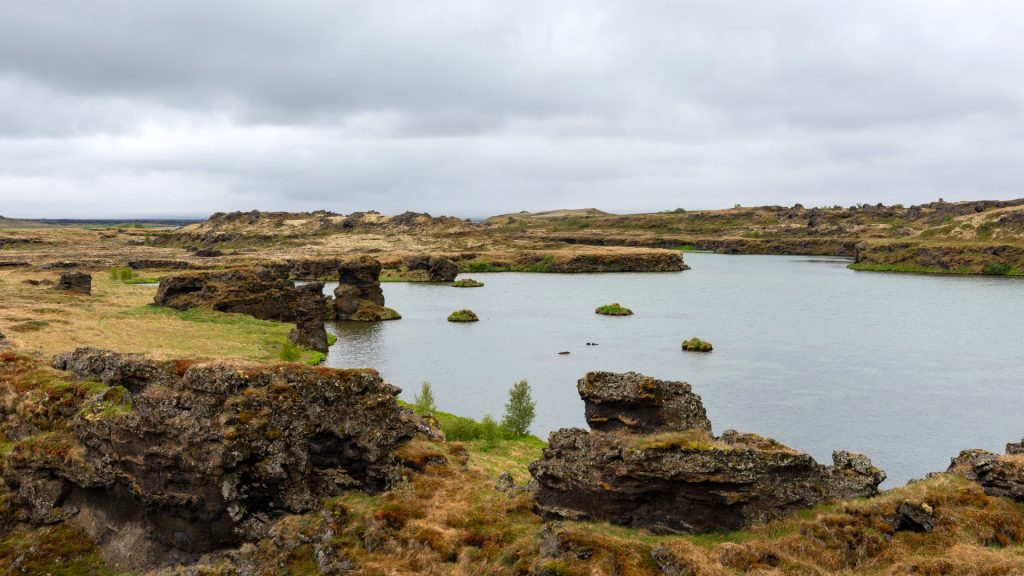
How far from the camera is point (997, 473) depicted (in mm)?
23344

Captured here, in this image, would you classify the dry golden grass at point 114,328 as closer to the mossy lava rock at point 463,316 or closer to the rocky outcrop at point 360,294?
the rocky outcrop at point 360,294

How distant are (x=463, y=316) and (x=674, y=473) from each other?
3241 inches

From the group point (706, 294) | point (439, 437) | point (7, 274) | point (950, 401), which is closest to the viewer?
point (439, 437)

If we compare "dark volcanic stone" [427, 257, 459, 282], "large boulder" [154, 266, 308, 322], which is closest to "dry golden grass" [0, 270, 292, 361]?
"large boulder" [154, 266, 308, 322]

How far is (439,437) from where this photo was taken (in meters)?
35.4

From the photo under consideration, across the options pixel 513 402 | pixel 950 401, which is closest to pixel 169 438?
pixel 513 402

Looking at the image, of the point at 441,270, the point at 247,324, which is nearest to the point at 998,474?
the point at 247,324

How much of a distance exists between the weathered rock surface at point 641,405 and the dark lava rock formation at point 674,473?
0.04 m

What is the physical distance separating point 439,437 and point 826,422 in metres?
33.0

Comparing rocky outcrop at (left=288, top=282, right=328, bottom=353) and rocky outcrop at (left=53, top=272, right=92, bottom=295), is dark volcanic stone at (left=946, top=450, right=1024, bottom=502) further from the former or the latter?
rocky outcrop at (left=53, top=272, right=92, bottom=295)

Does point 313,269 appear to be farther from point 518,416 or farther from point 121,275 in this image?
point 518,416

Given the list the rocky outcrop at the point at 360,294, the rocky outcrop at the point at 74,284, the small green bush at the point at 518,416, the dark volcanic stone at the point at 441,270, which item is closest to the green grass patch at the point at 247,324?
the rocky outcrop at the point at 74,284

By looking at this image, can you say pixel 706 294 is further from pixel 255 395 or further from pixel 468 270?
pixel 255 395

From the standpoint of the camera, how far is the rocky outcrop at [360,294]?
350ft
